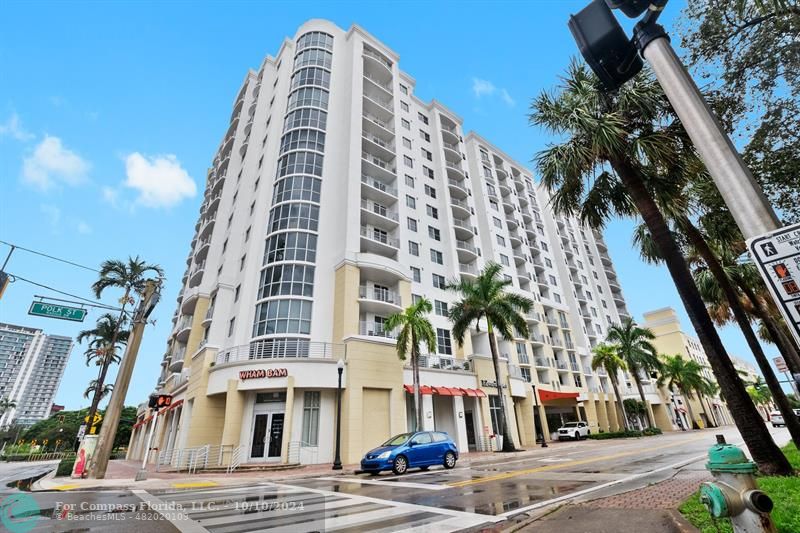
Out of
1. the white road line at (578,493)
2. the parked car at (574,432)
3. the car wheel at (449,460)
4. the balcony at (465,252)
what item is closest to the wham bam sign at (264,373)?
the car wheel at (449,460)

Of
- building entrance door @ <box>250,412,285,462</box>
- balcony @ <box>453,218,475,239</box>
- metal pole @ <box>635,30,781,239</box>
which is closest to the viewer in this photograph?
metal pole @ <box>635,30,781,239</box>

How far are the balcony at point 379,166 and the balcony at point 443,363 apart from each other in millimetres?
17701

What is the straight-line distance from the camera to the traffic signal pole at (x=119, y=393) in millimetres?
15062

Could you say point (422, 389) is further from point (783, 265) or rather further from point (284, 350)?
point (783, 265)

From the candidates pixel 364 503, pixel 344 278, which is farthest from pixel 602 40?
pixel 344 278

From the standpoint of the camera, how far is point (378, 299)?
28812mm

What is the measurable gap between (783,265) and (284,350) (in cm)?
2438

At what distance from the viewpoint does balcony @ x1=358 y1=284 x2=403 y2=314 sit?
27.3 metres

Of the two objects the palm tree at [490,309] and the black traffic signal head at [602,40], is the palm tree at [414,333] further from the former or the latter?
the black traffic signal head at [602,40]

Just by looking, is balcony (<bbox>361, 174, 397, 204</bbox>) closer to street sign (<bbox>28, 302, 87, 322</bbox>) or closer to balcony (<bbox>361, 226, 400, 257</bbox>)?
balcony (<bbox>361, 226, 400, 257</bbox>)

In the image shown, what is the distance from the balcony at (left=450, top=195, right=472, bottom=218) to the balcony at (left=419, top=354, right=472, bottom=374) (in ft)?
59.4

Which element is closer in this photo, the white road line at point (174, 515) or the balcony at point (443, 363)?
the white road line at point (174, 515)

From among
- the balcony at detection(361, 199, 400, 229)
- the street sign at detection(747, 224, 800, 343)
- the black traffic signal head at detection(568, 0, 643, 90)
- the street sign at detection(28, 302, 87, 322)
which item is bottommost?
the street sign at detection(747, 224, 800, 343)

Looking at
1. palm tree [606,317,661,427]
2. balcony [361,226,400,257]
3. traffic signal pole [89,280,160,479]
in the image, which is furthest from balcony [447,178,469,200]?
traffic signal pole [89,280,160,479]
